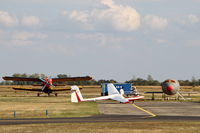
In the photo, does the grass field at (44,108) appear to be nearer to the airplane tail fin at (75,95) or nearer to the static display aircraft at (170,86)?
the airplane tail fin at (75,95)

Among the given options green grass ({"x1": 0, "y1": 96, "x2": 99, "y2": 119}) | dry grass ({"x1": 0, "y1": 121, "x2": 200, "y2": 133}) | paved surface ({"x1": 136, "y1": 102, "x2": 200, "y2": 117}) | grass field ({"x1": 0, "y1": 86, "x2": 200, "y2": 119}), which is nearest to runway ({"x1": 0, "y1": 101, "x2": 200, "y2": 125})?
paved surface ({"x1": 136, "y1": 102, "x2": 200, "y2": 117})

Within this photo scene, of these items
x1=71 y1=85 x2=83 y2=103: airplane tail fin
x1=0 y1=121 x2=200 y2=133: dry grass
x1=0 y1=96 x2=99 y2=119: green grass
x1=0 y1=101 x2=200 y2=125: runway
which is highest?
x1=71 y1=85 x2=83 y2=103: airplane tail fin

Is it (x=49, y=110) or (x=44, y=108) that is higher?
(x=44, y=108)

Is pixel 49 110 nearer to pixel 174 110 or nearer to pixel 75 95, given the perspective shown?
pixel 75 95

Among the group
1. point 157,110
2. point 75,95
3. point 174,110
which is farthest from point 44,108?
point 174,110

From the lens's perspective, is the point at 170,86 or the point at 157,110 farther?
the point at 170,86

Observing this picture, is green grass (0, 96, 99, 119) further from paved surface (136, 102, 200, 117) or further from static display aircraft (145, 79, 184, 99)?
static display aircraft (145, 79, 184, 99)

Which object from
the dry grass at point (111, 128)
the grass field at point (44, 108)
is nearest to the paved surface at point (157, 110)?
the grass field at point (44, 108)

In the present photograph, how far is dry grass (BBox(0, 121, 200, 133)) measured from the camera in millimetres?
26625

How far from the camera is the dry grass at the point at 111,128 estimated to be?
1048 inches

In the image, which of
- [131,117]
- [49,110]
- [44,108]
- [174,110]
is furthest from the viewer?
[44,108]

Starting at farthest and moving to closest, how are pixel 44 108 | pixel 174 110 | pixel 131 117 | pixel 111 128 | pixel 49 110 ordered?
pixel 44 108
pixel 174 110
pixel 49 110
pixel 131 117
pixel 111 128

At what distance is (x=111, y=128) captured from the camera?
27984mm

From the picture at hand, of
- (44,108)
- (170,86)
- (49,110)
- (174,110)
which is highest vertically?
(170,86)
